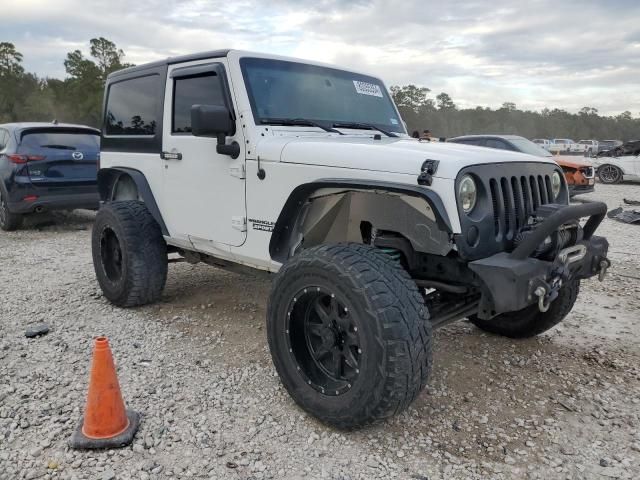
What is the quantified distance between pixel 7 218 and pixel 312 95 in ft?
22.5

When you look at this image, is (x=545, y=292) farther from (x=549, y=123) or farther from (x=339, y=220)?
(x=549, y=123)

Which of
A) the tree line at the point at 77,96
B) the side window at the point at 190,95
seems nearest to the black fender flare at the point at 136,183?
the side window at the point at 190,95

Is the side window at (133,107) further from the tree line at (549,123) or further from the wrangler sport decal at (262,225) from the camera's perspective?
the tree line at (549,123)

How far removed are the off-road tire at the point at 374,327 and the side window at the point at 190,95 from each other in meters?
1.60

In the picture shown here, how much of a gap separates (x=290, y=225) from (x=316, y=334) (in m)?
0.73

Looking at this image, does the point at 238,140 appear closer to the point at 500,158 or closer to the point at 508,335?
the point at 500,158

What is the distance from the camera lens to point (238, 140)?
3549mm

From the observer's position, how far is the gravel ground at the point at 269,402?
104 inches

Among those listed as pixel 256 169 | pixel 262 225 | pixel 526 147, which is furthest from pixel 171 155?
pixel 526 147

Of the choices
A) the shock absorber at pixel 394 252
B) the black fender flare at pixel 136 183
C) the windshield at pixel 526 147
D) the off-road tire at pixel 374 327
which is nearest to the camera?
the off-road tire at pixel 374 327

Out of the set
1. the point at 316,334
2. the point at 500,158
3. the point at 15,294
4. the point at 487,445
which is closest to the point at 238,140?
the point at 316,334

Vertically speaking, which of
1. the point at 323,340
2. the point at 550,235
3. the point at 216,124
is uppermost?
the point at 216,124

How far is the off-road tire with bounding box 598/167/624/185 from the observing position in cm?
1656

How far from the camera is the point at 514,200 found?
300 cm
